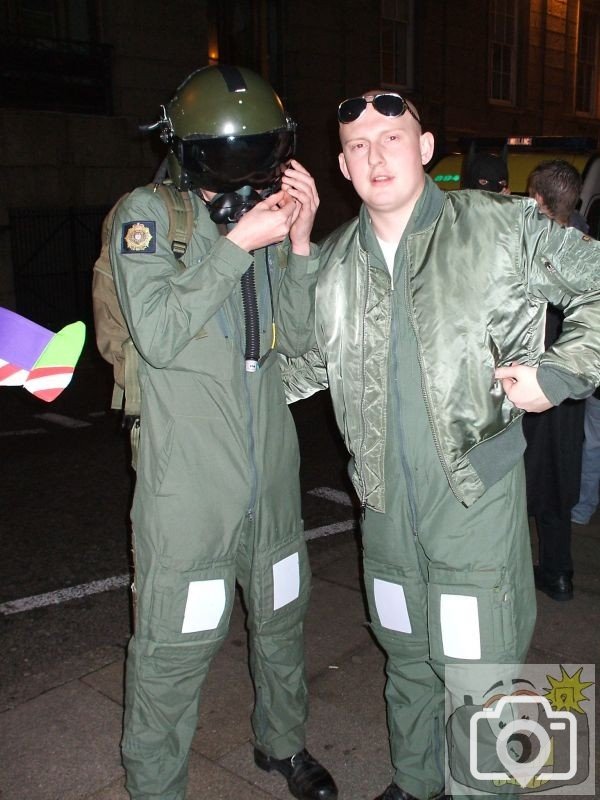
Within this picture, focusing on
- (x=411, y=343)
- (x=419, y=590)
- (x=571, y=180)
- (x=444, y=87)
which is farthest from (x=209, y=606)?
(x=444, y=87)

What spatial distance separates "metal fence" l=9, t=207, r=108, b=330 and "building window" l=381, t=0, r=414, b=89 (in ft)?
24.0

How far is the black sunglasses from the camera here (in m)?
2.27

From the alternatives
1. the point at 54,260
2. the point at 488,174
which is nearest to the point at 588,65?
the point at 54,260

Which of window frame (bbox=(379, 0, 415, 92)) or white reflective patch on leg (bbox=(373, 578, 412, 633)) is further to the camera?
window frame (bbox=(379, 0, 415, 92))

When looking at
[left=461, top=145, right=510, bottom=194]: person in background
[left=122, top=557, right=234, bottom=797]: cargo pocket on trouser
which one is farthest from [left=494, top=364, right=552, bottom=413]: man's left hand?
[left=461, top=145, right=510, bottom=194]: person in background

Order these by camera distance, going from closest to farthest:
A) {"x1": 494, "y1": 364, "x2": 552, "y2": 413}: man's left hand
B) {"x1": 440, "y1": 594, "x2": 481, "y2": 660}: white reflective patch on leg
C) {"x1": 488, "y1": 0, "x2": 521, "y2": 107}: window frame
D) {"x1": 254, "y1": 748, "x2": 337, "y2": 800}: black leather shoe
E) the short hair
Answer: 1. {"x1": 494, "y1": 364, "x2": 552, "y2": 413}: man's left hand
2. {"x1": 440, "y1": 594, "x2": 481, "y2": 660}: white reflective patch on leg
3. {"x1": 254, "y1": 748, "x2": 337, "y2": 800}: black leather shoe
4. the short hair
5. {"x1": 488, "y1": 0, "x2": 521, "y2": 107}: window frame

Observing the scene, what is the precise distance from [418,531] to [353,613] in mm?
1731

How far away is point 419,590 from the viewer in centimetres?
246

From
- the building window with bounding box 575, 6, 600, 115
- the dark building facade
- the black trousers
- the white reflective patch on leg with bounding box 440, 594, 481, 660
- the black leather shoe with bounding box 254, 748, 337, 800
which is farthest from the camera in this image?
the building window with bounding box 575, 6, 600, 115

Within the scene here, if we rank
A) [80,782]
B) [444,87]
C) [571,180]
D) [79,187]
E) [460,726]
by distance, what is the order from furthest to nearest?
[444,87] < [79,187] < [571,180] < [80,782] < [460,726]

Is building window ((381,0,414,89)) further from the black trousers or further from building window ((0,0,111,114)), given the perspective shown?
the black trousers

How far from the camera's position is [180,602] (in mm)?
2355

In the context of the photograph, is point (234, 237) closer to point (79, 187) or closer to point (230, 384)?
point (230, 384)

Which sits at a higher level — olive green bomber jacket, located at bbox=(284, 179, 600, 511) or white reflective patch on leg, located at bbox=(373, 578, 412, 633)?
olive green bomber jacket, located at bbox=(284, 179, 600, 511)
